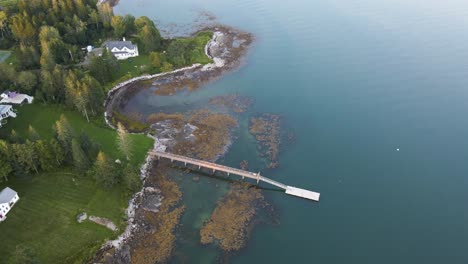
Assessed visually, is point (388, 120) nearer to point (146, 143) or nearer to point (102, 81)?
point (146, 143)

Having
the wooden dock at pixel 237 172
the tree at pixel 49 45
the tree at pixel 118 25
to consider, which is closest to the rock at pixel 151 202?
the wooden dock at pixel 237 172

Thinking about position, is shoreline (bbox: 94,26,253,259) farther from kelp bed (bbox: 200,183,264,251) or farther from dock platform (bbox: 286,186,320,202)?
dock platform (bbox: 286,186,320,202)

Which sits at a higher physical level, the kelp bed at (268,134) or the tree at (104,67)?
the tree at (104,67)

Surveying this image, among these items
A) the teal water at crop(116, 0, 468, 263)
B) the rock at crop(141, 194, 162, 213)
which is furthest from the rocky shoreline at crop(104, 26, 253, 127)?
the rock at crop(141, 194, 162, 213)

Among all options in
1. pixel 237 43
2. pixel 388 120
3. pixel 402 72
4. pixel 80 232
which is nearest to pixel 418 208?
pixel 388 120

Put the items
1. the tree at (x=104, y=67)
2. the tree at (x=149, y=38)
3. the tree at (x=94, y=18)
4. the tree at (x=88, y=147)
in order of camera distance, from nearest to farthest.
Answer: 1. the tree at (x=88, y=147)
2. the tree at (x=104, y=67)
3. the tree at (x=149, y=38)
4. the tree at (x=94, y=18)

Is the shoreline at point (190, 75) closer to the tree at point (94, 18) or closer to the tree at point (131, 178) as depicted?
the tree at point (131, 178)
